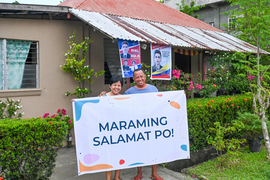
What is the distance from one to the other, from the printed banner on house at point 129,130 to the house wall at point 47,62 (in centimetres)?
306

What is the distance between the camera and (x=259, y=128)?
203 inches

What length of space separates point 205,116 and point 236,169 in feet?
4.12

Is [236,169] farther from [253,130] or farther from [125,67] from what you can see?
[125,67]

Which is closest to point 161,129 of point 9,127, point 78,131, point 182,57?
point 78,131

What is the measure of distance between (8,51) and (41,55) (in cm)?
74

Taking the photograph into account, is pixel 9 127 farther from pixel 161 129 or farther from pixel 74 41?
pixel 74 41

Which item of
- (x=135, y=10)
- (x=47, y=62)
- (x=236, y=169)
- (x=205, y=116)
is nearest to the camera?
(x=236, y=169)

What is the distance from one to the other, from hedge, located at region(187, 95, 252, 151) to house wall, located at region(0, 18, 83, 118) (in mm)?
3377

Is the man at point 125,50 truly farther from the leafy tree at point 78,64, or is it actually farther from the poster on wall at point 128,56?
the leafy tree at point 78,64

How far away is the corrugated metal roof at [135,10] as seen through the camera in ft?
22.9

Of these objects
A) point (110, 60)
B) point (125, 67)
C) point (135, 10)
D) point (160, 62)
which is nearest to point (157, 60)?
point (160, 62)

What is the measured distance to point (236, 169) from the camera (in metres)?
4.34

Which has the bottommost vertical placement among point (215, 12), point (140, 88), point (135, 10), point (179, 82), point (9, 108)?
point (9, 108)

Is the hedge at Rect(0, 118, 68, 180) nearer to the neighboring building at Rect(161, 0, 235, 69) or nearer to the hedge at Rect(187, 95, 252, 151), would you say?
the hedge at Rect(187, 95, 252, 151)
